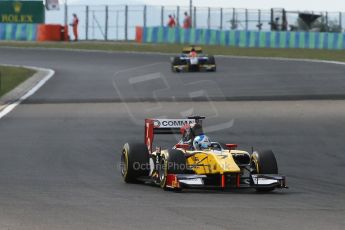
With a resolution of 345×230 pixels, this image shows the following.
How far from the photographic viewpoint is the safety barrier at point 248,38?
59594 millimetres

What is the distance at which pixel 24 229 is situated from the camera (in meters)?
9.09

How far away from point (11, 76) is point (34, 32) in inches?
1188

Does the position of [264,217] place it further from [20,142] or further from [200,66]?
[200,66]

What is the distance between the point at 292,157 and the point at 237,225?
7.91 meters

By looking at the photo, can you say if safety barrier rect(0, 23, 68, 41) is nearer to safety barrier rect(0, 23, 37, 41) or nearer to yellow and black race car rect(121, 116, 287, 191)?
safety barrier rect(0, 23, 37, 41)

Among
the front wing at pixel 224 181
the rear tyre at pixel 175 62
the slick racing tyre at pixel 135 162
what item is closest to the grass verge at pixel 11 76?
the rear tyre at pixel 175 62

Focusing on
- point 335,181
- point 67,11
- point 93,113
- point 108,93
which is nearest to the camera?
point 335,181

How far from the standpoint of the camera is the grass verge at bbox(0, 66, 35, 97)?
33.0 metres

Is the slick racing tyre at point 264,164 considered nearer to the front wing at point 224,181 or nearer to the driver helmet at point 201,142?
the front wing at point 224,181

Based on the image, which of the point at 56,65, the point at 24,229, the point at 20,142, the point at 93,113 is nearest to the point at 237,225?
the point at 24,229

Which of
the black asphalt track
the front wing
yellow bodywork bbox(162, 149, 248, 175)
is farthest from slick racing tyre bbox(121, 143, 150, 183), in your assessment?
the front wing

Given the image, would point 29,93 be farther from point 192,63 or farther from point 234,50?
point 234,50

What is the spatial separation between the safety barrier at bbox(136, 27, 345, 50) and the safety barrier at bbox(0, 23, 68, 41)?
5089 mm

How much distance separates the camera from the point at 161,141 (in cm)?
1955
